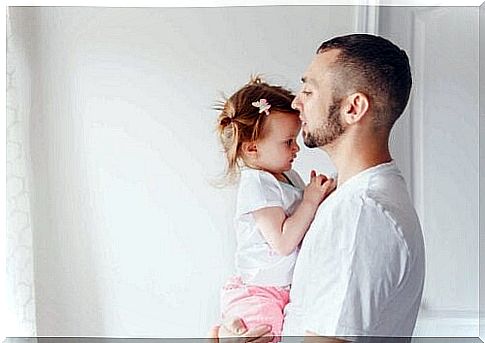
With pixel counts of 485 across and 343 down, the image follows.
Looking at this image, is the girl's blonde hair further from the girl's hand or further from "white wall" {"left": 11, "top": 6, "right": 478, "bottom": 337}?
the girl's hand

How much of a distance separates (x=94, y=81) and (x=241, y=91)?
0.29m

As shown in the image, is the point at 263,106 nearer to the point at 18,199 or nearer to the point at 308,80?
the point at 308,80

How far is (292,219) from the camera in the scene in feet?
5.95

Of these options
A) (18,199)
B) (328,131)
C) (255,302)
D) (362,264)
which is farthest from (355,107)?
(18,199)

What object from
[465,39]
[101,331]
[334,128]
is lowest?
[101,331]

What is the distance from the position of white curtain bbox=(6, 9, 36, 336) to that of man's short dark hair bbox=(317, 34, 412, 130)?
1.99 ft

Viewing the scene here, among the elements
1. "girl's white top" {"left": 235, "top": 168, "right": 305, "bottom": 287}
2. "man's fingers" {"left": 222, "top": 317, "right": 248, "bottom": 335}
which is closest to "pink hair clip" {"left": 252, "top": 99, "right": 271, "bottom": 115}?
"girl's white top" {"left": 235, "top": 168, "right": 305, "bottom": 287}

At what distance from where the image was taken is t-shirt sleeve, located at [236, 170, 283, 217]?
1817mm

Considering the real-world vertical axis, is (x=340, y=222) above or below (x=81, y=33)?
below

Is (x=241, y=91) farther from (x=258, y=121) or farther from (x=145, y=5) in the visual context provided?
(x=145, y=5)

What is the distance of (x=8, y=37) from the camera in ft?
6.21

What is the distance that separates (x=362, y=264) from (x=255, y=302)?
22 cm

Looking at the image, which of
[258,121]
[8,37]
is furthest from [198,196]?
[8,37]

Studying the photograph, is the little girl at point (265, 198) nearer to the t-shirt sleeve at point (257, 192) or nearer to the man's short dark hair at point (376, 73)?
the t-shirt sleeve at point (257, 192)
